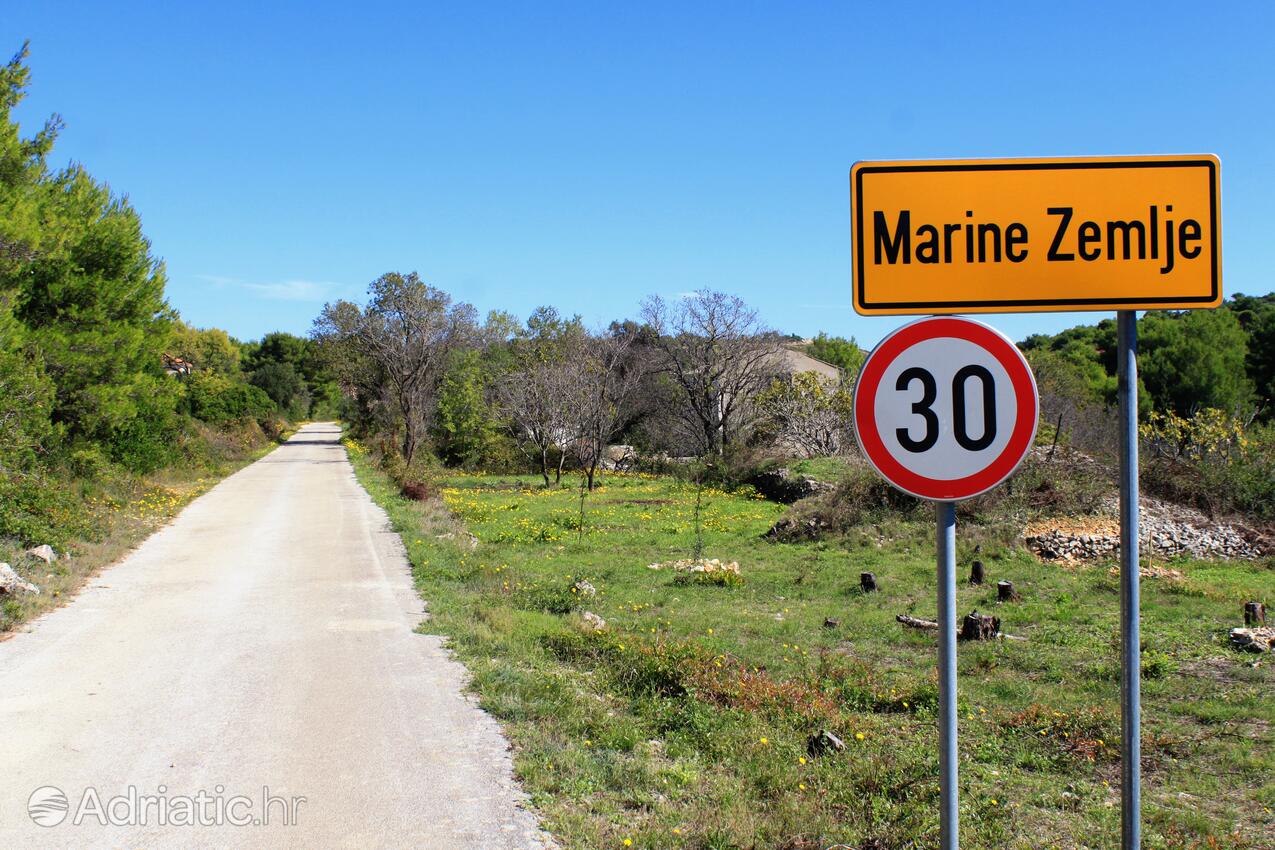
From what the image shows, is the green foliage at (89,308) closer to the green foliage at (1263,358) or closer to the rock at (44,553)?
the rock at (44,553)

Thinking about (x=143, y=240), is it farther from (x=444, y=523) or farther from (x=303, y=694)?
(x=303, y=694)

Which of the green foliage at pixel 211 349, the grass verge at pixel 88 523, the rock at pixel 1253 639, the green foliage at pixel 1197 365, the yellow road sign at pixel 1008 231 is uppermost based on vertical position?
the green foliage at pixel 211 349

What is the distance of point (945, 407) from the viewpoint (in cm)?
271

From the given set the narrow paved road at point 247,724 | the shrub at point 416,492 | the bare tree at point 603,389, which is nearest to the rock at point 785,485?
the bare tree at point 603,389

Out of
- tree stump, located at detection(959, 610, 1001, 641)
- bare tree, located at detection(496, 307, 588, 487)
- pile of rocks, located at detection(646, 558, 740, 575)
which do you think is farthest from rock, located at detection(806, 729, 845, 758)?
bare tree, located at detection(496, 307, 588, 487)

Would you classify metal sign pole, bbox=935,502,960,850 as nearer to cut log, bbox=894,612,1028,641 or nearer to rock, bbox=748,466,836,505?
cut log, bbox=894,612,1028,641

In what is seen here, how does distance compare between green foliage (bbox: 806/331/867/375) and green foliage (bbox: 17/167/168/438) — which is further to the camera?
green foliage (bbox: 806/331/867/375)

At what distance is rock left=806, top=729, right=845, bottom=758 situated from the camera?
5.29 metres

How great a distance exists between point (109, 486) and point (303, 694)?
16.3 meters

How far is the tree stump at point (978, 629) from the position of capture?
938 cm

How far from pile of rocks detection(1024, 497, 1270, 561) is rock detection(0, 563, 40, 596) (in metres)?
14.3

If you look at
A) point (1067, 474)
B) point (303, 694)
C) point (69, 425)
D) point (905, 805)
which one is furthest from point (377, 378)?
point (905, 805)

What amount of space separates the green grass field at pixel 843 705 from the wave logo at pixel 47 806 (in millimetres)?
2268

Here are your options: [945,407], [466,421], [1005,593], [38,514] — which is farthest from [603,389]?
[945,407]
